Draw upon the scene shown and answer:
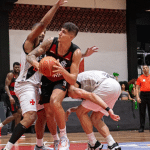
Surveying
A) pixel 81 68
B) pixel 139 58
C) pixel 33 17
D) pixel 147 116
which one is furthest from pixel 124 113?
pixel 33 17

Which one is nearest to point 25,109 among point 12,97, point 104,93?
point 104,93

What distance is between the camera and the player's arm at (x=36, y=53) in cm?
399

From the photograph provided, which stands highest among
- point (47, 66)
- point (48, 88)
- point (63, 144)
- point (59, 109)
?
point (47, 66)

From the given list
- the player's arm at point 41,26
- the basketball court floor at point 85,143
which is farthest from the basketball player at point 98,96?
the player's arm at point 41,26

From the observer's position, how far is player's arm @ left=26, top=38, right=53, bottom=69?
3988mm

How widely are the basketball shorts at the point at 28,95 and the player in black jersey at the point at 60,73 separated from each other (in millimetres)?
114

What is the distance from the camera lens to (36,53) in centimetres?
410

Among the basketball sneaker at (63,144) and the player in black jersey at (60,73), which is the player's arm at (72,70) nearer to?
the player in black jersey at (60,73)

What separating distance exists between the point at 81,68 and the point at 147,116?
12.5 feet

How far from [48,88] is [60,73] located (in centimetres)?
35

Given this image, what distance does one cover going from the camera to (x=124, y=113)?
9.63 metres

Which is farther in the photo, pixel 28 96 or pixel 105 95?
pixel 105 95

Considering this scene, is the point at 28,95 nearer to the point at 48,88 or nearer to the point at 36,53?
the point at 48,88

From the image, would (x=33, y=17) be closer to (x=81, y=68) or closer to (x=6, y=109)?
(x=81, y=68)
